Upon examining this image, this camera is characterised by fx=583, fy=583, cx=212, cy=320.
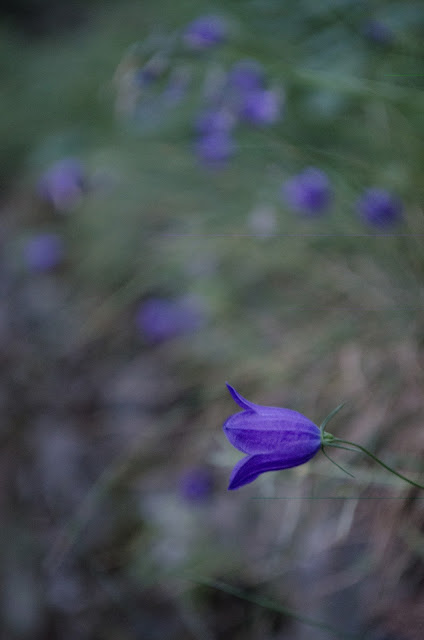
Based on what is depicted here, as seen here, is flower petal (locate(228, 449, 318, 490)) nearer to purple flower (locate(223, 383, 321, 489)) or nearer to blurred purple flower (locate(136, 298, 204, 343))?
purple flower (locate(223, 383, 321, 489))

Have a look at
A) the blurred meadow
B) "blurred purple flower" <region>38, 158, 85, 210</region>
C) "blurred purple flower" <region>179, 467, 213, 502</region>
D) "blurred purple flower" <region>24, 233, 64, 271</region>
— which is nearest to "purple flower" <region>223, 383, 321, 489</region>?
the blurred meadow

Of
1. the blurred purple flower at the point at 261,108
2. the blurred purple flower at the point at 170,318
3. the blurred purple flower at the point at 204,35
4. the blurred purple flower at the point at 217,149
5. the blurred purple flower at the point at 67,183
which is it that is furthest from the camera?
the blurred purple flower at the point at 67,183

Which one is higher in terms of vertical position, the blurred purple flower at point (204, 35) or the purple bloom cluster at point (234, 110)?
the blurred purple flower at point (204, 35)

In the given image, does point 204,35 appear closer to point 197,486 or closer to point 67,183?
point 67,183

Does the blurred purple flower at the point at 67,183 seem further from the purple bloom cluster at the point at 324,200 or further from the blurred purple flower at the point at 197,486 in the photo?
the blurred purple flower at the point at 197,486

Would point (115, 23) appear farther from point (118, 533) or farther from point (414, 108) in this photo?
point (118, 533)

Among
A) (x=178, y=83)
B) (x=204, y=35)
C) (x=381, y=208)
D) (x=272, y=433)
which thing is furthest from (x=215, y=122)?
(x=272, y=433)

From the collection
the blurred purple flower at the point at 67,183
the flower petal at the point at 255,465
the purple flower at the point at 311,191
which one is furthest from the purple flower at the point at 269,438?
the blurred purple flower at the point at 67,183
